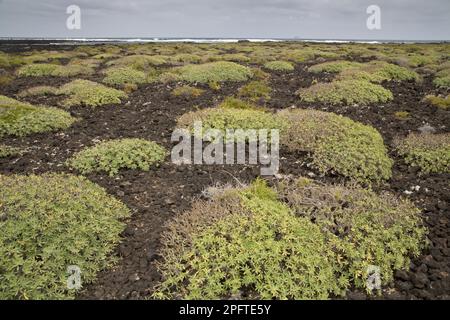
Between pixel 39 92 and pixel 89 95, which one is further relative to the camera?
pixel 39 92

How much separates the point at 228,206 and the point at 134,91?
1717 centimetres

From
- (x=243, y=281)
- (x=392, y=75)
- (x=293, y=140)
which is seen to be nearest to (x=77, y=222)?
(x=243, y=281)

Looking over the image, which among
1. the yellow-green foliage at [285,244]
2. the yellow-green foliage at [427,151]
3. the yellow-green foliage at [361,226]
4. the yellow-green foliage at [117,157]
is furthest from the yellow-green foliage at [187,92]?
the yellow-green foliage at [285,244]

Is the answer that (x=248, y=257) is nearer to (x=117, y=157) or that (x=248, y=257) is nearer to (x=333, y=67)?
(x=117, y=157)

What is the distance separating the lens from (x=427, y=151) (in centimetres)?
1240

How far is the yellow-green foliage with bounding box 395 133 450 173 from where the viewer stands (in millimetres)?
11586

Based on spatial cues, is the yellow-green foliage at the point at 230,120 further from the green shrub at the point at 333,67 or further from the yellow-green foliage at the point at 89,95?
the green shrub at the point at 333,67

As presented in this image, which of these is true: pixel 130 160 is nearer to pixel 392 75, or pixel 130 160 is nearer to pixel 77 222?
pixel 77 222

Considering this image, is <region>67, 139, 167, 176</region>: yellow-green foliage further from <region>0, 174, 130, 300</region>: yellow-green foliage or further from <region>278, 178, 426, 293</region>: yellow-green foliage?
<region>278, 178, 426, 293</region>: yellow-green foliage

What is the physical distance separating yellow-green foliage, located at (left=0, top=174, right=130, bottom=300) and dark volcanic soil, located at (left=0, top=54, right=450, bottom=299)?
1.23ft

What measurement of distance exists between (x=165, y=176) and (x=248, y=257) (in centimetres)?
513

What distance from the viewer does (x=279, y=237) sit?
7.41m

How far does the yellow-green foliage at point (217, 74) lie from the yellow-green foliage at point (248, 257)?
1933cm

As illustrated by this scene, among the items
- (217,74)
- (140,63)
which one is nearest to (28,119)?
(217,74)
